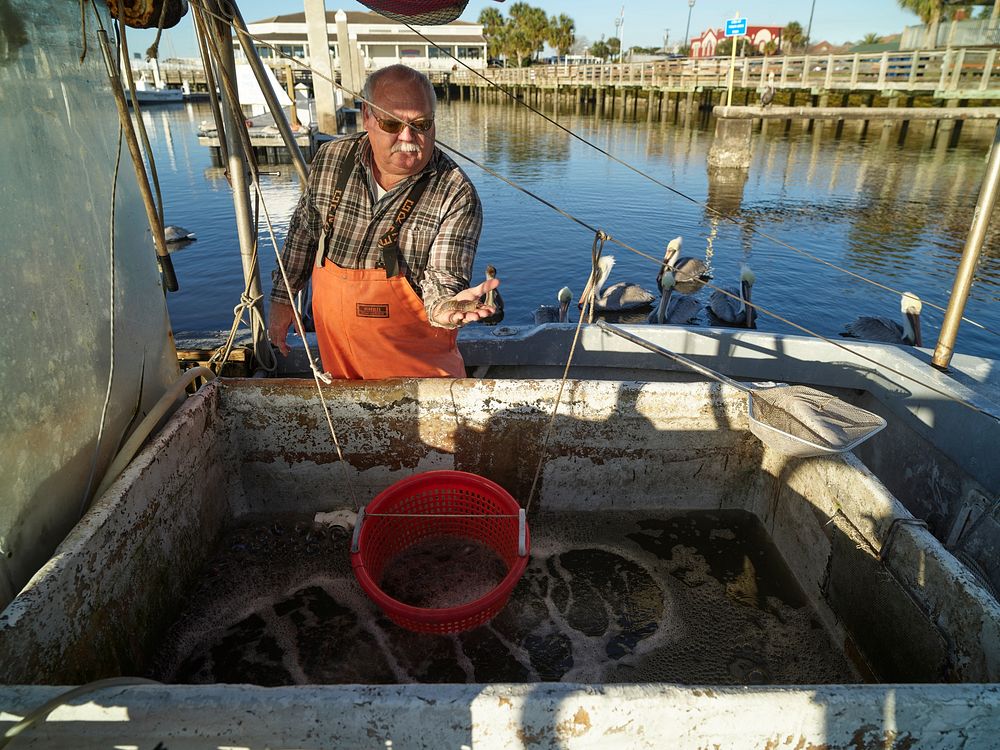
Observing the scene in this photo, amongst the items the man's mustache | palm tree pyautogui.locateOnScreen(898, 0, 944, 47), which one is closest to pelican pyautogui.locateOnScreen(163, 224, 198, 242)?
the man's mustache

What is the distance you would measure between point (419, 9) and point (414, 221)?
1.39 metres

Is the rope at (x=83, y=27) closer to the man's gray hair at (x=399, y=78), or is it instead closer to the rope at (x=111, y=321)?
the rope at (x=111, y=321)

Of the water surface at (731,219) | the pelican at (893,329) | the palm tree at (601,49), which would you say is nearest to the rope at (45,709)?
the water surface at (731,219)

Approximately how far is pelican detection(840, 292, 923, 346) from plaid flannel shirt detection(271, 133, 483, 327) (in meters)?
6.63

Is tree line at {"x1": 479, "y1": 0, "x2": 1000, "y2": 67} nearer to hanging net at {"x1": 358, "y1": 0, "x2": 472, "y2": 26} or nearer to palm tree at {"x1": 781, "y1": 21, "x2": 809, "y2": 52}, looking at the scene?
palm tree at {"x1": 781, "y1": 21, "x2": 809, "y2": 52}

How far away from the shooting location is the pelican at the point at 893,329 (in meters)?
7.44

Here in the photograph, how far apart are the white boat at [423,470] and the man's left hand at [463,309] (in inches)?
16.6

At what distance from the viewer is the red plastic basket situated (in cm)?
272

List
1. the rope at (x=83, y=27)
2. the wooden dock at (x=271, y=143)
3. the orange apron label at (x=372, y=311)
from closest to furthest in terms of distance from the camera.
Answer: the rope at (x=83, y=27)
the orange apron label at (x=372, y=311)
the wooden dock at (x=271, y=143)

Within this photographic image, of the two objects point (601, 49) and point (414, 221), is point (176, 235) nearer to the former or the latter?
point (414, 221)

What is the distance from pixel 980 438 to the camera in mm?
3441

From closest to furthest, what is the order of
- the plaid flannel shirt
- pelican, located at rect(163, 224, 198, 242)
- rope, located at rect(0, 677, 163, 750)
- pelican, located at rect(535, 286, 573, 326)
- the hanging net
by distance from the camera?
rope, located at rect(0, 677, 163, 750)
the plaid flannel shirt
the hanging net
pelican, located at rect(535, 286, 573, 326)
pelican, located at rect(163, 224, 198, 242)

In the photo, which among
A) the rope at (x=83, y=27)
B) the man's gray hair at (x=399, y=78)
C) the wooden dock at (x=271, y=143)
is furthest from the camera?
the wooden dock at (x=271, y=143)

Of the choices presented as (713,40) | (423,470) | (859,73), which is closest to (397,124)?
(423,470)
